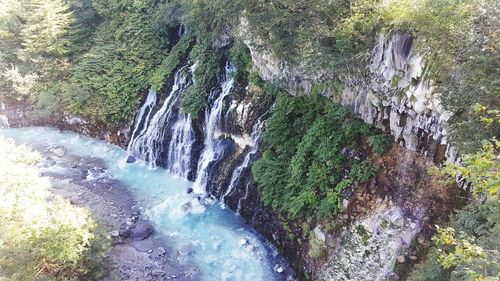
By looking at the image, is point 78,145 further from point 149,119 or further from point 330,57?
point 330,57

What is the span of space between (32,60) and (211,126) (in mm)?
13299

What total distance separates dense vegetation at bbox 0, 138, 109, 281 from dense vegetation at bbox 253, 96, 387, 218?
621 centimetres

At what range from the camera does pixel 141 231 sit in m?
14.7

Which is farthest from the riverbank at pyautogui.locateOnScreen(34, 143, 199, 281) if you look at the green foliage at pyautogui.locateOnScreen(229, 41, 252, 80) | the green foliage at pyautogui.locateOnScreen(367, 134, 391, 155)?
the green foliage at pyautogui.locateOnScreen(229, 41, 252, 80)

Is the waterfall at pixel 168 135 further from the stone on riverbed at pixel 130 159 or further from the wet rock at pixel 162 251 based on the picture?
the wet rock at pixel 162 251

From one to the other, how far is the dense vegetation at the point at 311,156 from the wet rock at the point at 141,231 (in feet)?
16.1

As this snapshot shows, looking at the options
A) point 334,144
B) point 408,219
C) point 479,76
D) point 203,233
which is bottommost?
point 203,233

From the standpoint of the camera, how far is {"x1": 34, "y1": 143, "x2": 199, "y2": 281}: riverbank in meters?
13.1

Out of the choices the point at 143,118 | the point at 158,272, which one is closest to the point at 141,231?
the point at 158,272

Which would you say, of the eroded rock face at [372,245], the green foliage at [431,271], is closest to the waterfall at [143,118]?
the eroded rock face at [372,245]

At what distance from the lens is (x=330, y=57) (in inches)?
450

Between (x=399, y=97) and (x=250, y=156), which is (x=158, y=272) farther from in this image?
(x=399, y=97)

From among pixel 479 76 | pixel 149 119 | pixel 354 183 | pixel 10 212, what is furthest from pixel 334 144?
pixel 149 119

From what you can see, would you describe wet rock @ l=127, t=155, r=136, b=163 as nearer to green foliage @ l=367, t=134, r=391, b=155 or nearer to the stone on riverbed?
the stone on riverbed
